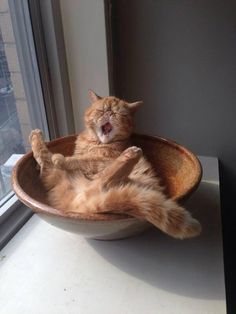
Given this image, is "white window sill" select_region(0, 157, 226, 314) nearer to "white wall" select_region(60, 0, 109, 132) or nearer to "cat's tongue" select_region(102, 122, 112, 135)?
"cat's tongue" select_region(102, 122, 112, 135)

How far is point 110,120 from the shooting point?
2.25ft

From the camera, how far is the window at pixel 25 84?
739 mm

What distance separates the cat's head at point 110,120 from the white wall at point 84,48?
0.21m

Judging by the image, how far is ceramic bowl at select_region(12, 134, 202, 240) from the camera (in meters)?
0.48

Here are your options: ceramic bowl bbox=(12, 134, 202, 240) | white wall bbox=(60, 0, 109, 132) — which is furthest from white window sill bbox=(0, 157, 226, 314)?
white wall bbox=(60, 0, 109, 132)

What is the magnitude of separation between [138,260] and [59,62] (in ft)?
1.86

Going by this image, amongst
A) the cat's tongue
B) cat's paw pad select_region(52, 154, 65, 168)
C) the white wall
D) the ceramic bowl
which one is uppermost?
the white wall

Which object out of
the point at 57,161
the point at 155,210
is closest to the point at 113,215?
the point at 155,210

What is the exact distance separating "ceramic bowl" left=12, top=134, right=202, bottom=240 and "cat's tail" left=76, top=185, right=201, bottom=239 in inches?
0.6

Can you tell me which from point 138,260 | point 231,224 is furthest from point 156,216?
point 231,224

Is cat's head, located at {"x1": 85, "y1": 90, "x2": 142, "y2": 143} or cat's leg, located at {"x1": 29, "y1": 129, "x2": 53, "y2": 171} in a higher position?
cat's head, located at {"x1": 85, "y1": 90, "x2": 142, "y2": 143}

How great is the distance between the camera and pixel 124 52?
94cm

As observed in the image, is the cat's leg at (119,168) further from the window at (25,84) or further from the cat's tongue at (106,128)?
the window at (25,84)

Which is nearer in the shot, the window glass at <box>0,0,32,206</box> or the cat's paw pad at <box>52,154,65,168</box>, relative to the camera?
the cat's paw pad at <box>52,154,65,168</box>
